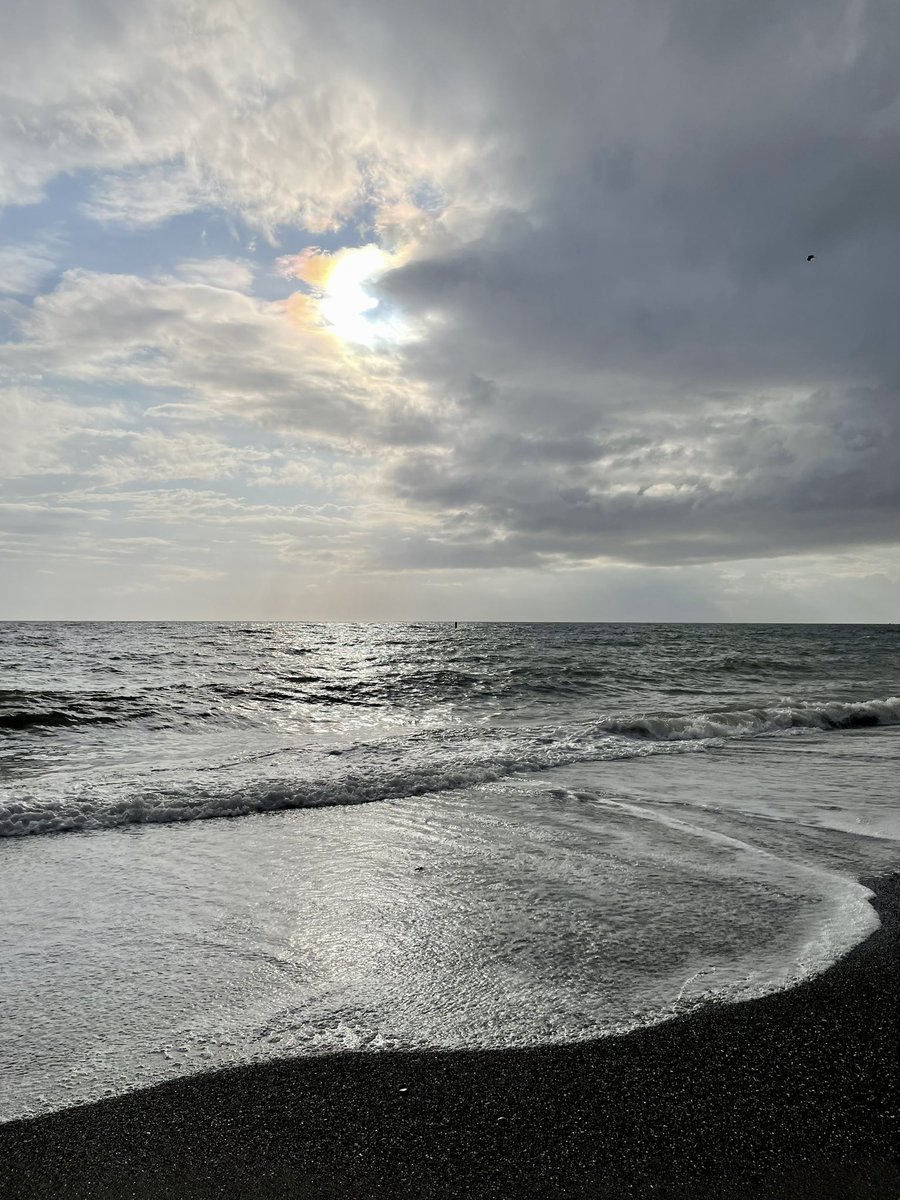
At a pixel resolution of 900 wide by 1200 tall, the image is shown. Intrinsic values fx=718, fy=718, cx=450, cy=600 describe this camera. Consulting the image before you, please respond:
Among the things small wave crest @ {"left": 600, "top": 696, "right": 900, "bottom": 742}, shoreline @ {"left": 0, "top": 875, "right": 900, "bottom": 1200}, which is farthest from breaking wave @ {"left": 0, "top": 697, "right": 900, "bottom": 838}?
shoreline @ {"left": 0, "top": 875, "right": 900, "bottom": 1200}

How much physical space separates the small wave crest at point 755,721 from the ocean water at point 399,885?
489 millimetres

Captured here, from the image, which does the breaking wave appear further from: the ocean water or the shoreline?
the shoreline

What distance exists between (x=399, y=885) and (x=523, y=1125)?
2.75 metres

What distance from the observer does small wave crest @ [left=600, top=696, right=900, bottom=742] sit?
1457 centimetres

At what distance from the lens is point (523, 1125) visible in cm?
257

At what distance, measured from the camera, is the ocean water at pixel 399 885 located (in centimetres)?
336

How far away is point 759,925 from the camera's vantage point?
440 cm

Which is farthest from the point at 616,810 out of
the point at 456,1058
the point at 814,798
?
the point at 456,1058

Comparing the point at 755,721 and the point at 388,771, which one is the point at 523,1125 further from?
the point at 755,721

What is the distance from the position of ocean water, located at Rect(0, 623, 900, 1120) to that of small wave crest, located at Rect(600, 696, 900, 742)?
0.49 m

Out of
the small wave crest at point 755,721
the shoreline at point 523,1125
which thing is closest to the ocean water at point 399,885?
the shoreline at point 523,1125

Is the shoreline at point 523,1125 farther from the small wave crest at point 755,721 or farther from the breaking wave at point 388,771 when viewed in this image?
the small wave crest at point 755,721

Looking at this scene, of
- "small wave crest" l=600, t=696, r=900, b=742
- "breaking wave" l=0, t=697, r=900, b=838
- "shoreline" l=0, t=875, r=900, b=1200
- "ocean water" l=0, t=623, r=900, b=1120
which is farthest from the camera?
"small wave crest" l=600, t=696, r=900, b=742

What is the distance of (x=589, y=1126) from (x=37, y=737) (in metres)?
13.8
